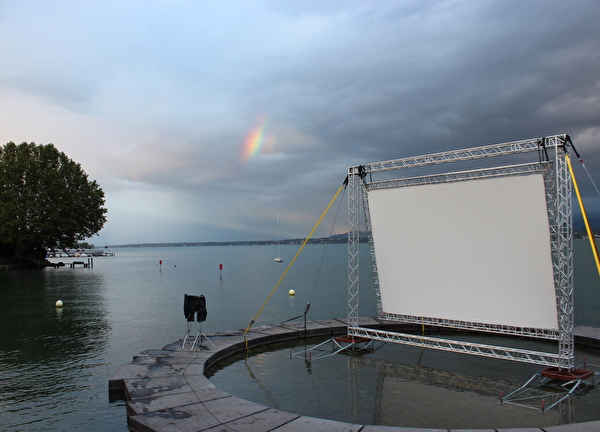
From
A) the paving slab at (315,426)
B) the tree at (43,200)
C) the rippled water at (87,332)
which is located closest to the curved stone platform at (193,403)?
the paving slab at (315,426)

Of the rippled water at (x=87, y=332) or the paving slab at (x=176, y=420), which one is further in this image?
the rippled water at (x=87, y=332)

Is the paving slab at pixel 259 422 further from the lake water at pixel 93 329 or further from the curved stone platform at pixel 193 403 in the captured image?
the lake water at pixel 93 329

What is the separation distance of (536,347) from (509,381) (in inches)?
211

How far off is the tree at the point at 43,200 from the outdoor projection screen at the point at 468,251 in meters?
65.3

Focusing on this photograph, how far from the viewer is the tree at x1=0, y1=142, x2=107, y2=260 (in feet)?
210

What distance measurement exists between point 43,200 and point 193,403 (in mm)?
69689

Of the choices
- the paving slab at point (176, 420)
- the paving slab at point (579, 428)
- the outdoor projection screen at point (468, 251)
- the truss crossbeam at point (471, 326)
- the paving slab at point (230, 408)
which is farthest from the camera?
the truss crossbeam at point (471, 326)

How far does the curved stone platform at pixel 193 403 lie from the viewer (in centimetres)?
849

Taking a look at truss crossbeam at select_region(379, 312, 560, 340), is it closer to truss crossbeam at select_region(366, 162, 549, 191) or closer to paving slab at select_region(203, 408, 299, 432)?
truss crossbeam at select_region(366, 162, 549, 191)

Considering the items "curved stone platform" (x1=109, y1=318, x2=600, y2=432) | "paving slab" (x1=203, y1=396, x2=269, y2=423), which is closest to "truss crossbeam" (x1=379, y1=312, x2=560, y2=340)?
"curved stone platform" (x1=109, y1=318, x2=600, y2=432)

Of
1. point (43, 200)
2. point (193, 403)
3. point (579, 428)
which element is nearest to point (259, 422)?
point (193, 403)

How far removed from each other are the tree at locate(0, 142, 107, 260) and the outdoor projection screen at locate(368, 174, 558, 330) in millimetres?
65309

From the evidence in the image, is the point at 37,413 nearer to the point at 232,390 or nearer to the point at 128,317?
the point at 232,390

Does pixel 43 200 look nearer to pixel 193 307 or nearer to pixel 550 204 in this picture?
pixel 193 307
